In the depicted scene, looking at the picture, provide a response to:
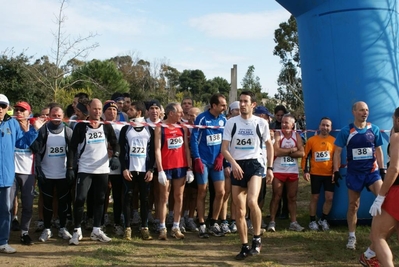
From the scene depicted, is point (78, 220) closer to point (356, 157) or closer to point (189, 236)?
point (189, 236)

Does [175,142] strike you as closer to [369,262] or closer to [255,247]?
[255,247]

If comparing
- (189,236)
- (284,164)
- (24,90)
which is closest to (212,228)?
(189,236)

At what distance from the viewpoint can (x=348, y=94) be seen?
7.29 meters

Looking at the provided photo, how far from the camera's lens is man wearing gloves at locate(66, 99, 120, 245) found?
20.5ft

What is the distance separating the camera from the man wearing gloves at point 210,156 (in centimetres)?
682

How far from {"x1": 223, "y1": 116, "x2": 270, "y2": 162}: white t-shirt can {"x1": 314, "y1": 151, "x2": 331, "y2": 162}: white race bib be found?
1.66 meters

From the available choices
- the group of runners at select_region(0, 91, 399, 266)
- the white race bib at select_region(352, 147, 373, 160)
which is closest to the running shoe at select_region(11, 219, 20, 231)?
the group of runners at select_region(0, 91, 399, 266)

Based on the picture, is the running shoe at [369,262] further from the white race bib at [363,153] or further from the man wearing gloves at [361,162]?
the white race bib at [363,153]

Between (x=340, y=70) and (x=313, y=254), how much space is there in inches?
125

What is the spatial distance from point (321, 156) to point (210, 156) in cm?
192

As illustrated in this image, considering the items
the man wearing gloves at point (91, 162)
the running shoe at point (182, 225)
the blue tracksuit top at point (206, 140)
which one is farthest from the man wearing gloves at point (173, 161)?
the man wearing gloves at point (91, 162)

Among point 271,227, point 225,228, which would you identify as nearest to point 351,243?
point 271,227

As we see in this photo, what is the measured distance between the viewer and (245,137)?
19.5 feet

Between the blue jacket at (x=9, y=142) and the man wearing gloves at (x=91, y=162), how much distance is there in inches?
24.3
